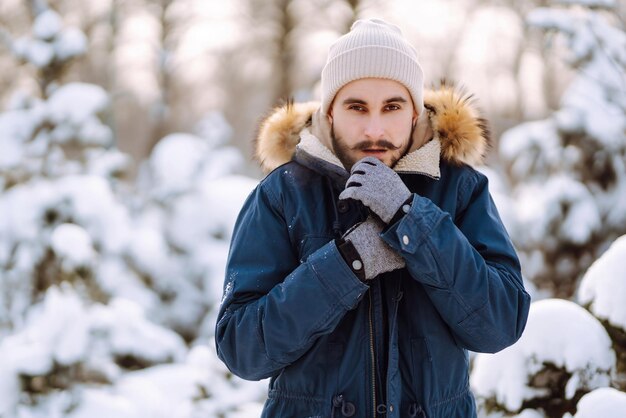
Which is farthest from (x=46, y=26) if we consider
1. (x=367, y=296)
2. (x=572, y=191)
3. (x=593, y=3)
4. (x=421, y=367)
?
(x=421, y=367)

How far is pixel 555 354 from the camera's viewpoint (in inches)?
124

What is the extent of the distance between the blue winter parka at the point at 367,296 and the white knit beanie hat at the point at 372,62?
15 cm

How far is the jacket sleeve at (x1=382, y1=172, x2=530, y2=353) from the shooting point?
1.70 meters

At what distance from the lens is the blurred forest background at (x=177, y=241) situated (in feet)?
10.5

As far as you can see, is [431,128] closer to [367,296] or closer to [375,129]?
[375,129]

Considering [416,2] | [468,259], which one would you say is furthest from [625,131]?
[416,2]

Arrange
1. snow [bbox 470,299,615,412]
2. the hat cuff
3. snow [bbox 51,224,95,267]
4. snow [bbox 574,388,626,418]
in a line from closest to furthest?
the hat cuff, snow [bbox 574,388,626,418], snow [bbox 470,299,615,412], snow [bbox 51,224,95,267]

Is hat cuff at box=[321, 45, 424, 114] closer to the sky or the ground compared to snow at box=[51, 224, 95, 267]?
closer to the ground

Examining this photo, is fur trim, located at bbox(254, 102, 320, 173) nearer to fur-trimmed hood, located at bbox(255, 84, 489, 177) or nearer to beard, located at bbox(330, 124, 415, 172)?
fur-trimmed hood, located at bbox(255, 84, 489, 177)

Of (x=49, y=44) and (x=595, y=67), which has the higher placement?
(x=49, y=44)

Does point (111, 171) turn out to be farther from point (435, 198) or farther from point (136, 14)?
point (136, 14)

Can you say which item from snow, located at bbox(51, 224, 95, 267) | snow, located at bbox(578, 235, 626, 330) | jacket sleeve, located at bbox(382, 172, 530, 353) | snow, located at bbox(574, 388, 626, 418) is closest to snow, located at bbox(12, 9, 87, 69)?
snow, located at bbox(51, 224, 95, 267)

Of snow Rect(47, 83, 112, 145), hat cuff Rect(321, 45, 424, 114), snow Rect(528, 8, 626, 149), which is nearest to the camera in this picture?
hat cuff Rect(321, 45, 424, 114)

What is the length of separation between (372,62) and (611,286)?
5.90 ft
